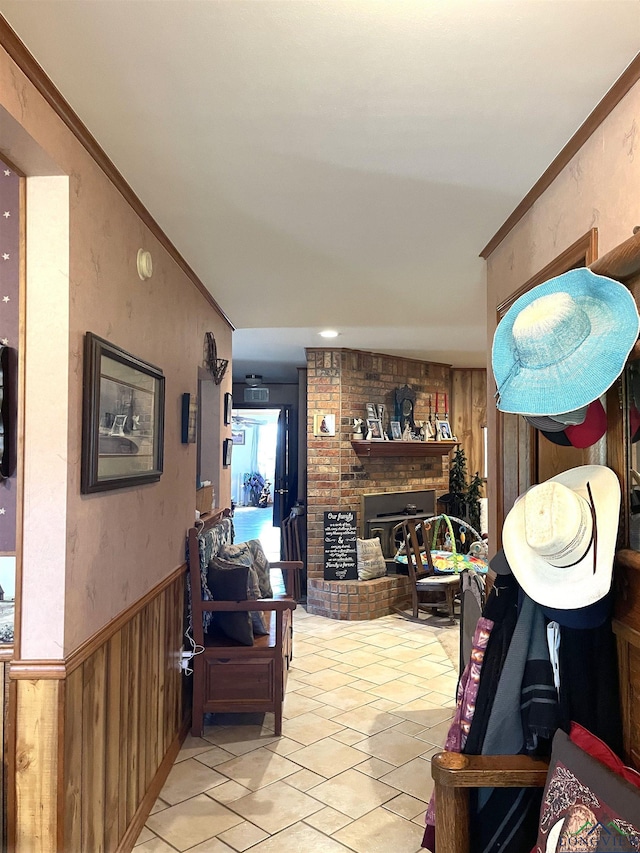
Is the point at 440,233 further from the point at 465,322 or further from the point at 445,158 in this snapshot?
the point at 465,322

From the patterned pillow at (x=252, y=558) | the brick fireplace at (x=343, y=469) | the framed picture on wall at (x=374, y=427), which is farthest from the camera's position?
the framed picture on wall at (x=374, y=427)

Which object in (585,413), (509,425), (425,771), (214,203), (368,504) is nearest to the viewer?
(585,413)

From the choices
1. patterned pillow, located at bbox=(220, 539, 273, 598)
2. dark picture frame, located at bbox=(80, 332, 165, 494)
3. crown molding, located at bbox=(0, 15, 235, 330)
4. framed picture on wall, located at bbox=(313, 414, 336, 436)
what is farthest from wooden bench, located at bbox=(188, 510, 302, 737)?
framed picture on wall, located at bbox=(313, 414, 336, 436)

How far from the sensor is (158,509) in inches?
112

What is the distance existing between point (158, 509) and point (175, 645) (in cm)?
84

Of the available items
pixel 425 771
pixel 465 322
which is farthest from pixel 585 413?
pixel 465 322

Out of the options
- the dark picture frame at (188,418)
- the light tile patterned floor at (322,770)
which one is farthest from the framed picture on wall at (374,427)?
the dark picture frame at (188,418)

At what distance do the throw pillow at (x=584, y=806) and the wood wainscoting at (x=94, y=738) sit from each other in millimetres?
1279

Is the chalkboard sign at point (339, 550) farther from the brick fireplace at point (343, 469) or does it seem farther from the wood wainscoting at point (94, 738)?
the wood wainscoting at point (94, 738)

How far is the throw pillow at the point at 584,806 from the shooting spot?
123 cm

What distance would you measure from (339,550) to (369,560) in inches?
11.7

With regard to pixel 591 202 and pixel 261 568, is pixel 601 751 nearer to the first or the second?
pixel 591 202

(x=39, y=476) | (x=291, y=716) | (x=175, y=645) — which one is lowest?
(x=291, y=716)

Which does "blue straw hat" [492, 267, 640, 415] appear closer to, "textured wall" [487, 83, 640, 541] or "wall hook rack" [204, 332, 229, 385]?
"textured wall" [487, 83, 640, 541]
